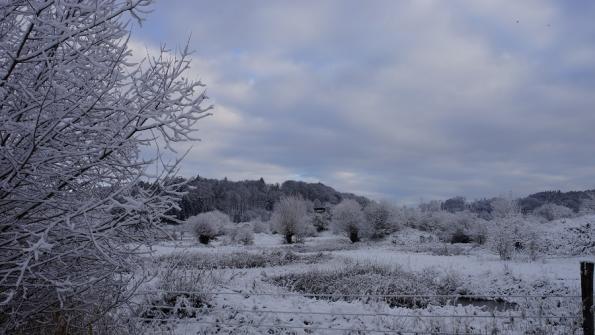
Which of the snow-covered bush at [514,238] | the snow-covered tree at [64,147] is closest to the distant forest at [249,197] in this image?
the snow-covered bush at [514,238]

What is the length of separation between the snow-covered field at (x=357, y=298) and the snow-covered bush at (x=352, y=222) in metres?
19.8

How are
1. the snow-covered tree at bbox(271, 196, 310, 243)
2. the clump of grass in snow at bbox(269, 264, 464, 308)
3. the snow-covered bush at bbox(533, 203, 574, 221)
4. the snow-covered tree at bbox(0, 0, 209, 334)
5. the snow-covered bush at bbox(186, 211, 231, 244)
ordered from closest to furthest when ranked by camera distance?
the snow-covered tree at bbox(0, 0, 209, 334)
the clump of grass in snow at bbox(269, 264, 464, 308)
the snow-covered bush at bbox(186, 211, 231, 244)
the snow-covered tree at bbox(271, 196, 310, 243)
the snow-covered bush at bbox(533, 203, 574, 221)

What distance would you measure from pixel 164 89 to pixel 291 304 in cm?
702

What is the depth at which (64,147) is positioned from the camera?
3709 millimetres

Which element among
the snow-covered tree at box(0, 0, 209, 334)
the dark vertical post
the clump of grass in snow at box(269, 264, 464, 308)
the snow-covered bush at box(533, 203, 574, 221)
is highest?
the snow-covered bush at box(533, 203, 574, 221)

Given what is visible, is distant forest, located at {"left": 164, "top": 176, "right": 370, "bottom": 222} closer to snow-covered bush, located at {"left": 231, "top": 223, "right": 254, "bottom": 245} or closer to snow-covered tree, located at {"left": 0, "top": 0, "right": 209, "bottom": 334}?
snow-covered bush, located at {"left": 231, "top": 223, "right": 254, "bottom": 245}

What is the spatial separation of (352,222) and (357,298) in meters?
33.0

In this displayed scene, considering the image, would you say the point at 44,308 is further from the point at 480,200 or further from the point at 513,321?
the point at 480,200

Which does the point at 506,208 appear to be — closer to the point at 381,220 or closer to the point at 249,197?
the point at 381,220

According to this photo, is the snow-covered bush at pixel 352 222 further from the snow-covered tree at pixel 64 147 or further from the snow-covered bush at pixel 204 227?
the snow-covered tree at pixel 64 147

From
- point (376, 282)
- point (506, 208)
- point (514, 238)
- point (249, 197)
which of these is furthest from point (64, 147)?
point (249, 197)

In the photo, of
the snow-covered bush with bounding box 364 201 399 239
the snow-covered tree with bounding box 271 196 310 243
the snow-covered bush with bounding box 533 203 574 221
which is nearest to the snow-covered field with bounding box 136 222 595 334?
the snow-covered tree with bounding box 271 196 310 243

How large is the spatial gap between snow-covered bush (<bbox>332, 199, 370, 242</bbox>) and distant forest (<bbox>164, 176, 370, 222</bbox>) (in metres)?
32.7

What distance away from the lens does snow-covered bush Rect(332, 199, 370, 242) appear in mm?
46406
